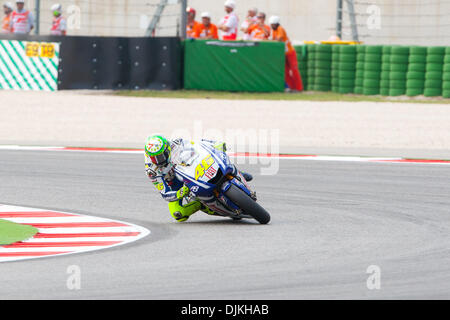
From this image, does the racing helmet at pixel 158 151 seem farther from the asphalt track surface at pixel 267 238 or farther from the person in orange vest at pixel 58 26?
the person in orange vest at pixel 58 26

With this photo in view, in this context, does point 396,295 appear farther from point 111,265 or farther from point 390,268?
point 111,265

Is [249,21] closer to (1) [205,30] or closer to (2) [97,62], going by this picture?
(1) [205,30]

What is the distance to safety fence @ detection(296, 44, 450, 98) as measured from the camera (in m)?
23.8

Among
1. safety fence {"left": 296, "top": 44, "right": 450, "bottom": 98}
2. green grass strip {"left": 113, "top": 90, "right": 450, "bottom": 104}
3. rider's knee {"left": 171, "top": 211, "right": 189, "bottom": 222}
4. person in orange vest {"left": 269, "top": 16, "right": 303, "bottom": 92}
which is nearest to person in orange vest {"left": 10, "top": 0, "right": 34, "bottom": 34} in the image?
green grass strip {"left": 113, "top": 90, "right": 450, "bottom": 104}

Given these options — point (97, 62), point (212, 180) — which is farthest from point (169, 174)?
point (97, 62)

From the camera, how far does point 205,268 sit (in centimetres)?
825

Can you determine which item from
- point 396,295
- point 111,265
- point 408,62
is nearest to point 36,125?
point 408,62

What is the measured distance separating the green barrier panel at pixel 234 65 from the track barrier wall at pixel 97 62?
0.42m

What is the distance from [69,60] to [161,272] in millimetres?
17043

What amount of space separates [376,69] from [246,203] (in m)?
14.8

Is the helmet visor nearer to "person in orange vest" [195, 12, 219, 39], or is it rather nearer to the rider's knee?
the rider's knee

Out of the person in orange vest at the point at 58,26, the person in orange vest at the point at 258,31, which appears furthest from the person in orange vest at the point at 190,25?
the person in orange vest at the point at 58,26

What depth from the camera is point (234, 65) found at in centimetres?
2503

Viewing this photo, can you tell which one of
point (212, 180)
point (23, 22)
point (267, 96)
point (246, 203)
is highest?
point (23, 22)
